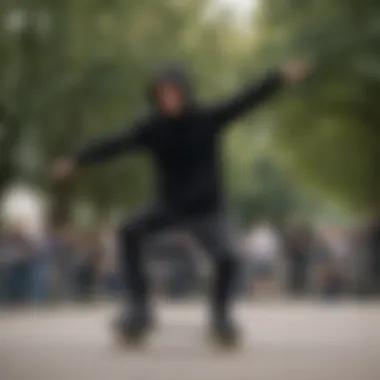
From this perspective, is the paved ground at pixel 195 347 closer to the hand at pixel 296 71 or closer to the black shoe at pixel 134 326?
the black shoe at pixel 134 326

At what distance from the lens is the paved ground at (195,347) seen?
76cm

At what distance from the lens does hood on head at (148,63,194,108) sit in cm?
80

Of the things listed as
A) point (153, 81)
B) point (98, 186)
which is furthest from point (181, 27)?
point (98, 186)

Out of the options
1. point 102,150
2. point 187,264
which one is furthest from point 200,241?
point 102,150

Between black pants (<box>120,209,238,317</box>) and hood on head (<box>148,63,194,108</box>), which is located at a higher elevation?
hood on head (<box>148,63,194,108</box>)

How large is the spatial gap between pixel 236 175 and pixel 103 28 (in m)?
0.21

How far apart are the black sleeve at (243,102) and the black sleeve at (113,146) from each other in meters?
0.07

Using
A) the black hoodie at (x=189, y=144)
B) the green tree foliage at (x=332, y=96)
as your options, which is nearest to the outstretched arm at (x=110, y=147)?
the black hoodie at (x=189, y=144)

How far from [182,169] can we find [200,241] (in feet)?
0.23

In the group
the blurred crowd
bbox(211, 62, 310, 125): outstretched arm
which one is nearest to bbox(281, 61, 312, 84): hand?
bbox(211, 62, 310, 125): outstretched arm

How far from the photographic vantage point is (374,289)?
833 millimetres

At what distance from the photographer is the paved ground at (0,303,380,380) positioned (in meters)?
0.76

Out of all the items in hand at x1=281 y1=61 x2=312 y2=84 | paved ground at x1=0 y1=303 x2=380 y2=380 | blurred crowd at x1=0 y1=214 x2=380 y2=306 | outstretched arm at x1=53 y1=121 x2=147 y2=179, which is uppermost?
hand at x1=281 y1=61 x2=312 y2=84

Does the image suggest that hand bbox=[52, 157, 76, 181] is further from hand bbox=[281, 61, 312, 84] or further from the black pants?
hand bbox=[281, 61, 312, 84]
